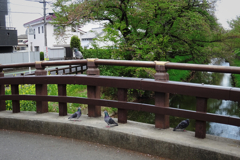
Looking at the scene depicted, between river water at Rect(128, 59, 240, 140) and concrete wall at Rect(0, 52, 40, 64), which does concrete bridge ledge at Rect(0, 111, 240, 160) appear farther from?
concrete wall at Rect(0, 52, 40, 64)

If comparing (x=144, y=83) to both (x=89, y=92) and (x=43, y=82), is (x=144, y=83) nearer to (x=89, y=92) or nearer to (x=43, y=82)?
(x=89, y=92)

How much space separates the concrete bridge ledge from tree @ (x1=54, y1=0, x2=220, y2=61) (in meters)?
11.4

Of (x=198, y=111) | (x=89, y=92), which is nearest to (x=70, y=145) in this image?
(x=89, y=92)

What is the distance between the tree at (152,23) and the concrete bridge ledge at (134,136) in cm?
1142

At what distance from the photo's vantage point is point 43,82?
470 centimetres

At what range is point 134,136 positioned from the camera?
361cm

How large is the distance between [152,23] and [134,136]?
14.2 m

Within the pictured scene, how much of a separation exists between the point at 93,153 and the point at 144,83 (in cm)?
121

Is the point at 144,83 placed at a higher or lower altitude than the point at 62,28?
lower

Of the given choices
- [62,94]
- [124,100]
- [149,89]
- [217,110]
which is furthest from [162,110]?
[217,110]

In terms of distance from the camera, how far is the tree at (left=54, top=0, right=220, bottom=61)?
16344mm

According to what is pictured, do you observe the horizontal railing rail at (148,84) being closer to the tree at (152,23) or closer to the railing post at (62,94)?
the railing post at (62,94)

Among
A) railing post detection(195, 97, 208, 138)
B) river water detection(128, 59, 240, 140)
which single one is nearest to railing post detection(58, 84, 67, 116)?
railing post detection(195, 97, 208, 138)

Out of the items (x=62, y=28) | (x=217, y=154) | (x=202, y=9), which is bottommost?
(x=217, y=154)
